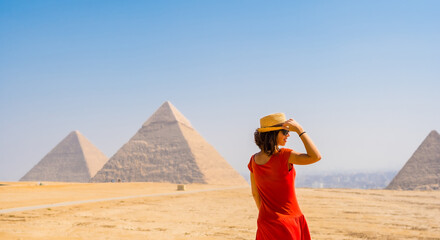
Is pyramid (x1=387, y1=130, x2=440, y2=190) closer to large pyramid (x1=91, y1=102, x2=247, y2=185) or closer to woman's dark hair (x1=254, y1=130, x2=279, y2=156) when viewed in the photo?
large pyramid (x1=91, y1=102, x2=247, y2=185)

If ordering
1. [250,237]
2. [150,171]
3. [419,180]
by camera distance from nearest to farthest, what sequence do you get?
[250,237] < [419,180] < [150,171]

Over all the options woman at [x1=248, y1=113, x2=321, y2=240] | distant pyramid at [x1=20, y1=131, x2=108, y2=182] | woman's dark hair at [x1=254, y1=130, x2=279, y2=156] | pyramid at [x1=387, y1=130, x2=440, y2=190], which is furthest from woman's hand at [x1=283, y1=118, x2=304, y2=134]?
distant pyramid at [x1=20, y1=131, x2=108, y2=182]

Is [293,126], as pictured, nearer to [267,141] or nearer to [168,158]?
[267,141]

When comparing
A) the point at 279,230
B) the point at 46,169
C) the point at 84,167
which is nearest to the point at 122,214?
the point at 279,230

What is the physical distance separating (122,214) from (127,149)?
7871 cm

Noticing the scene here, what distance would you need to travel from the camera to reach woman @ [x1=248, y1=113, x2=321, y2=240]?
2.50 meters

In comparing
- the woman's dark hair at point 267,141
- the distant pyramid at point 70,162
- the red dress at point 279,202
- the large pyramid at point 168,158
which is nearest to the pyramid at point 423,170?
the large pyramid at point 168,158

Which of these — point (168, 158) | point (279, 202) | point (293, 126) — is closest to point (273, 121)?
point (293, 126)

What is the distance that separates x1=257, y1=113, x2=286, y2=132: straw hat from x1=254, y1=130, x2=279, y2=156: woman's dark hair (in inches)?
1.9

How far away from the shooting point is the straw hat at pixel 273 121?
2.50m

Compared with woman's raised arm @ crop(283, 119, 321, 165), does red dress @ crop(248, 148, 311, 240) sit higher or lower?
lower

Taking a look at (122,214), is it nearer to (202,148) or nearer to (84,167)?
(202,148)

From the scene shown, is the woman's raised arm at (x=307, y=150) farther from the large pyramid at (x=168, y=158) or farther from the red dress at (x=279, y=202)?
the large pyramid at (x=168, y=158)

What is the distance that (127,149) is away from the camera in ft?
290
